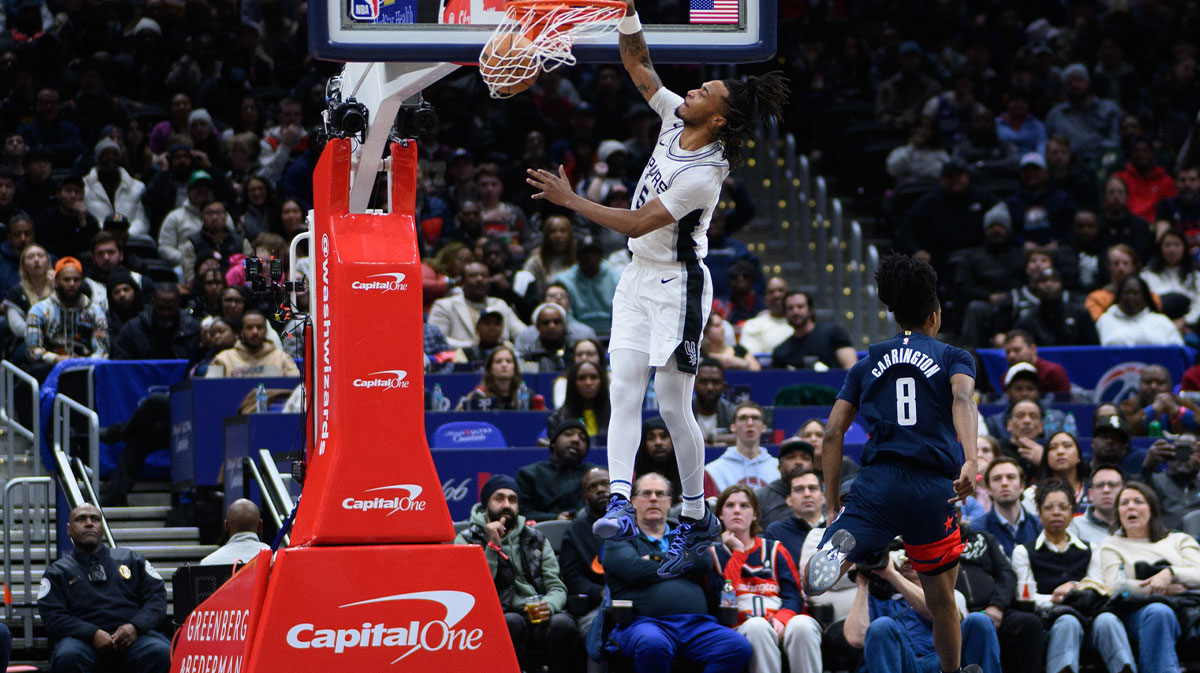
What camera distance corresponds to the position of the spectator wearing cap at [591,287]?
50.8 feet

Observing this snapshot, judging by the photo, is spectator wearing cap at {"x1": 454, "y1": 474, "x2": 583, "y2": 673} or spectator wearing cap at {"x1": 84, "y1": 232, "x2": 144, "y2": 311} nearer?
spectator wearing cap at {"x1": 454, "y1": 474, "x2": 583, "y2": 673}

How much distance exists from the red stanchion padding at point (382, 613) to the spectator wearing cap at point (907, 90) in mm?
13241

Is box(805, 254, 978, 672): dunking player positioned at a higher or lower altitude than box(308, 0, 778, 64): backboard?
lower

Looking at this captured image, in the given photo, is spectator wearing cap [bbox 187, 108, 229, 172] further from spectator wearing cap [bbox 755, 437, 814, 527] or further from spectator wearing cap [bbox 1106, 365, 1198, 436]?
spectator wearing cap [bbox 1106, 365, 1198, 436]

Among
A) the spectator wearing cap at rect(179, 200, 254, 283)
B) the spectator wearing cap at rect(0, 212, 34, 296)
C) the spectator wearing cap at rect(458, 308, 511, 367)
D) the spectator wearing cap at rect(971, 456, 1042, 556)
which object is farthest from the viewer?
the spectator wearing cap at rect(179, 200, 254, 283)

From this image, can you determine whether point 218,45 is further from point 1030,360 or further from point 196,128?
point 1030,360

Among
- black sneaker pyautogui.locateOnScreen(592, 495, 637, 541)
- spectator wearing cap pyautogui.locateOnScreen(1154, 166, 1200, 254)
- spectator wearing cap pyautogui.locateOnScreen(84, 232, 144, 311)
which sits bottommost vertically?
black sneaker pyautogui.locateOnScreen(592, 495, 637, 541)

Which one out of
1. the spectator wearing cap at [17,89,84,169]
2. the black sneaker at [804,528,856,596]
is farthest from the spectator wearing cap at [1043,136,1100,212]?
the black sneaker at [804,528,856,596]

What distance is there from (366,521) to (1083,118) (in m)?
14.1

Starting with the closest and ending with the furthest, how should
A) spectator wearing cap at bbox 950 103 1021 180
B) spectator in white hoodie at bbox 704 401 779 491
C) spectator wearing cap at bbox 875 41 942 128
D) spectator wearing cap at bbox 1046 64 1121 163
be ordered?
spectator in white hoodie at bbox 704 401 779 491 → spectator wearing cap at bbox 950 103 1021 180 → spectator wearing cap at bbox 1046 64 1121 163 → spectator wearing cap at bbox 875 41 942 128

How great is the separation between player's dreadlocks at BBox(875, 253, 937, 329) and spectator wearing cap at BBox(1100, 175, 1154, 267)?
1060 cm

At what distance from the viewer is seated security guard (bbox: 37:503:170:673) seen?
11.0 m

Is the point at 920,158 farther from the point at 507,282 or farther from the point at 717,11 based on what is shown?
the point at 717,11

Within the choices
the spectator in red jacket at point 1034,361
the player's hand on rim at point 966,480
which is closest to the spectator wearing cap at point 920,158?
the spectator in red jacket at point 1034,361
